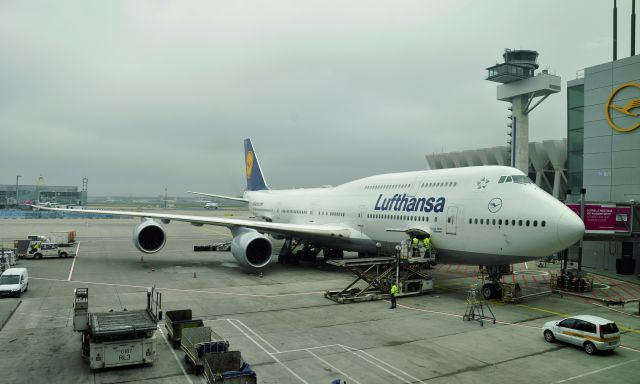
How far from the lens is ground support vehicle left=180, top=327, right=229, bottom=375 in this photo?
11.3 metres

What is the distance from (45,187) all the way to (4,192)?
10.6 meters

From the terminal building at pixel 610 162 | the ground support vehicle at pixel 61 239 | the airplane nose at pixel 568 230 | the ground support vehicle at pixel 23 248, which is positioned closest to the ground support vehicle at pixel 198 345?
the airplane nose at pixel 568 230

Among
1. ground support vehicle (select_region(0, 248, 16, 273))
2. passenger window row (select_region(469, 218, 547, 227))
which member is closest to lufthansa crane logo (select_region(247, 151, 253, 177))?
ground support vehicle (select_region(0, 248, 16, 273))

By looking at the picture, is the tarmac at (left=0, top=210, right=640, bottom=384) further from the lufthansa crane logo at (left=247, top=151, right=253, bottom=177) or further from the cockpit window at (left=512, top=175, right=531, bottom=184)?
the lufthansa crane logo at (left=247, top=151, right=253, bottom=177)

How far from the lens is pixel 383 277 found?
2133 cm

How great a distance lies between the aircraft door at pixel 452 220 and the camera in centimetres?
2045

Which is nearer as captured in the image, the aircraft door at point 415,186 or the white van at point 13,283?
the white van at point 13,283

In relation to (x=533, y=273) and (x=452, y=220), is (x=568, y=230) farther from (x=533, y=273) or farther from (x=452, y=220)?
(x=533, y=273)

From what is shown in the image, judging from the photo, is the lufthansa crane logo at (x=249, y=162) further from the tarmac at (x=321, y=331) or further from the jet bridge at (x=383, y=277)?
the jet bridge at (x=383, y=277)

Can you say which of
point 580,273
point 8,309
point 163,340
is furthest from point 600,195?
point 8,309

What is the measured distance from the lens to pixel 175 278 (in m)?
25.4

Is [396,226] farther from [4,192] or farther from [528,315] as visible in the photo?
[4,192]

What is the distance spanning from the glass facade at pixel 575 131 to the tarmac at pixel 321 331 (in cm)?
1489

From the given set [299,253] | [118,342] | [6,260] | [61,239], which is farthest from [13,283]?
[61,239]
